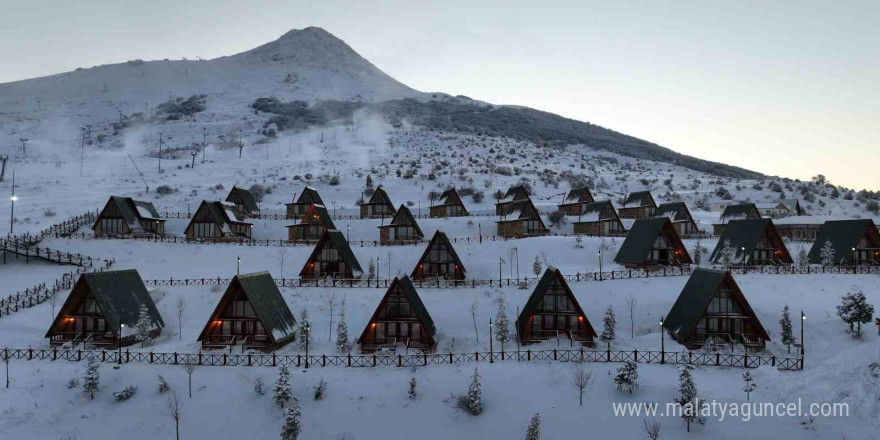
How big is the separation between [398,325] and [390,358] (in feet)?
10.0

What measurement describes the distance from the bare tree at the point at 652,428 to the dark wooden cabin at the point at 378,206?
57.8m

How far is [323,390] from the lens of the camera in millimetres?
30984

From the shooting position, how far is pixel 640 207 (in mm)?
82188

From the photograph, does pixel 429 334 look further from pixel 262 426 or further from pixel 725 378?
pixel 725 378

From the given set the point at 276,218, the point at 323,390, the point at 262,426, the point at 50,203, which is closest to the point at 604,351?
the point at 323,390

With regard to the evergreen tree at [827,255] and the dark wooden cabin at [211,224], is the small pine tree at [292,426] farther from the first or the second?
the evergreen tree at [827,255]

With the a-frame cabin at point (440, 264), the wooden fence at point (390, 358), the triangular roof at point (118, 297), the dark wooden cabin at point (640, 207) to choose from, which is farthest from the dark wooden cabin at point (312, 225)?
the dark wooden cabin at point (640, 207)

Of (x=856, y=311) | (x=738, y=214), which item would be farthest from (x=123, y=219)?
(x=738, y=214)

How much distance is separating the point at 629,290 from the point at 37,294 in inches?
1869

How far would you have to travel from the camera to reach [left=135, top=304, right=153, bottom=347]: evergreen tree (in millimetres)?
36969

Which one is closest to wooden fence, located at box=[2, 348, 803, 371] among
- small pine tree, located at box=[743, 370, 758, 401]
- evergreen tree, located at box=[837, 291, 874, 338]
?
small pine tree, located at box=[743, 370, 758, 401]

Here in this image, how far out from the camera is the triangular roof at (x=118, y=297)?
36.9 meters

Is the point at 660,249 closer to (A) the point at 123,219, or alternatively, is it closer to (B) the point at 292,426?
(B) the point at 292,426

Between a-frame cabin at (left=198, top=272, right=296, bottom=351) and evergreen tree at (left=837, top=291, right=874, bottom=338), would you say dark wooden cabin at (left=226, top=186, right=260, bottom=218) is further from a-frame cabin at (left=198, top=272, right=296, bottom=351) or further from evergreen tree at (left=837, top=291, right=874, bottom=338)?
evergreen tree at (left=837, top=291, right=874, bottom=338)
